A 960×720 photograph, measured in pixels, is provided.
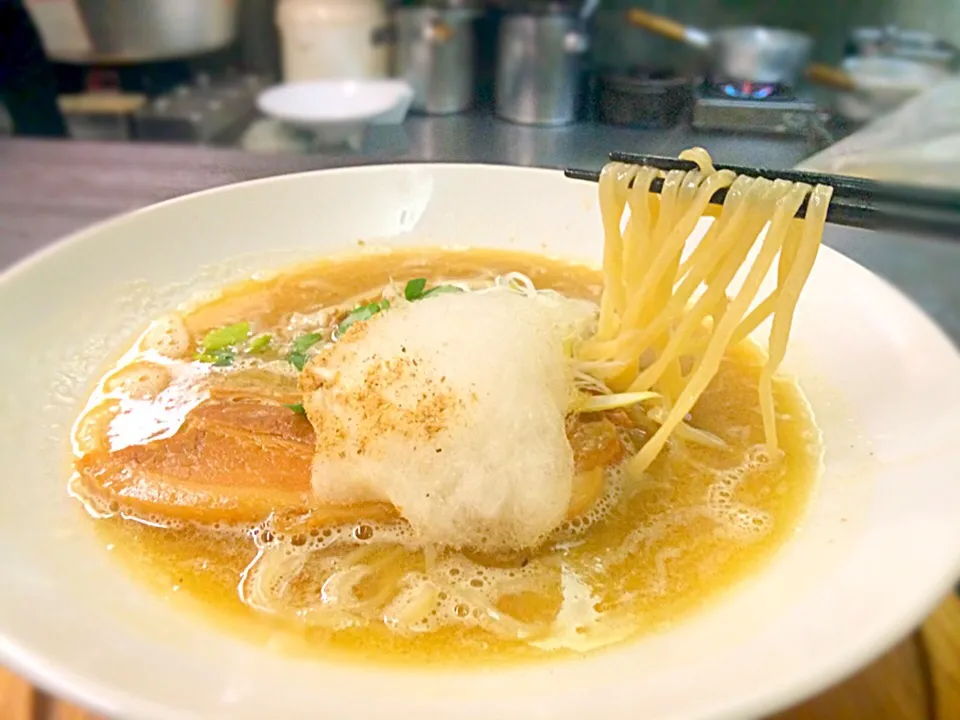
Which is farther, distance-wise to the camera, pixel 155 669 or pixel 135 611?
pixel 135 611

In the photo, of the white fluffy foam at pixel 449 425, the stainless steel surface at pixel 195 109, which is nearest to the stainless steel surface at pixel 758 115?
the white fluffy foam at pixel 449 425

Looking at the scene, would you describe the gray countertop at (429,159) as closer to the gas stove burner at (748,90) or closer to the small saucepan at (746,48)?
the gas stove burner at (748,90)

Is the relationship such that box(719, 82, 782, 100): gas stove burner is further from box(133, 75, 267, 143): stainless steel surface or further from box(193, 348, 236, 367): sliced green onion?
box(133, 75, 267, 143): stainless steel surface

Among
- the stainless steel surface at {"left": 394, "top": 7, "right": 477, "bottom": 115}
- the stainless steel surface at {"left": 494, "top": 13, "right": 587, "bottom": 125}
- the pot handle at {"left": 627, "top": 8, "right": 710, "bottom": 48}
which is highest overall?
the stainless steel surface at {"left": 494, "top": 13, "right": 587, "bottom": 125}

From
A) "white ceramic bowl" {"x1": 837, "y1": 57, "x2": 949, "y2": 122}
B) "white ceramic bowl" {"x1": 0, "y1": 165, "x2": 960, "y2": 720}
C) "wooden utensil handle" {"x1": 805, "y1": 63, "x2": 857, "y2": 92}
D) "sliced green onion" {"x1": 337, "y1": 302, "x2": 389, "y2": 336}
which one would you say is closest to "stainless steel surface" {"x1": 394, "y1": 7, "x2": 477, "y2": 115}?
"white ceramic bowl" {"x1": 0, "y1": 165, "x2": 960, "y2": 720}

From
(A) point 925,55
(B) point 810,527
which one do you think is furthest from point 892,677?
(A) point 925,55

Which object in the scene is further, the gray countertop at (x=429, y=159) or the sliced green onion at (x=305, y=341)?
the sliced green onion at (x=305, y=341)

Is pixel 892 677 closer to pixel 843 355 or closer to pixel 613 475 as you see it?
pixel 613 475
